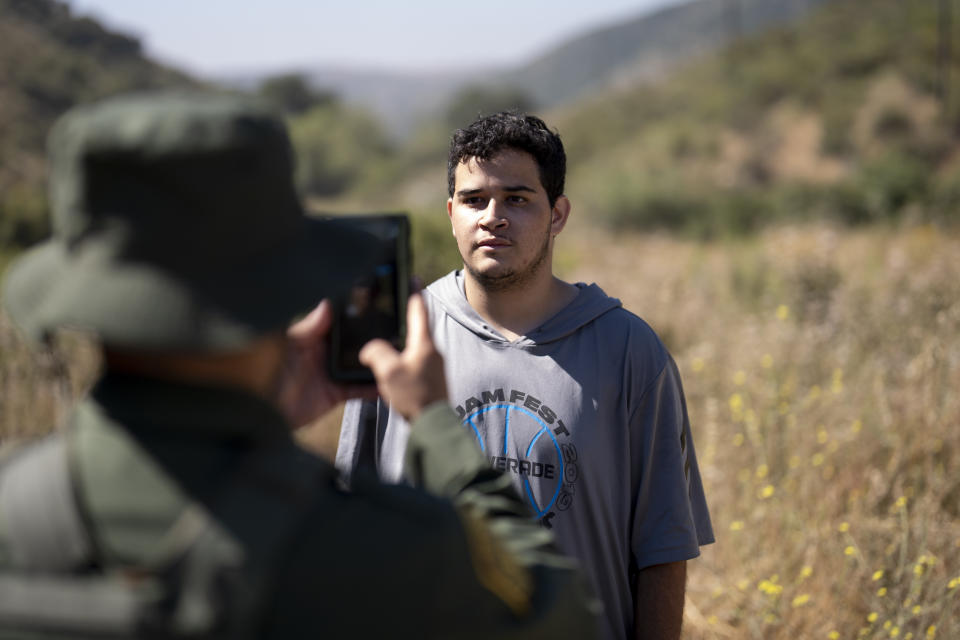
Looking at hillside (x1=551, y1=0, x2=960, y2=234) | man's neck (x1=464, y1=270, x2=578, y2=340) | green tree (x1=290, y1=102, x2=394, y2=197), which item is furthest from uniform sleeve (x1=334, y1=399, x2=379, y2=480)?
green tree (x1=290, y1=102, x2=394, y2=197)

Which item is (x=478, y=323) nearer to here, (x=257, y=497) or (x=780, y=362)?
(x=257, y=497)

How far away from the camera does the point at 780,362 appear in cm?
550

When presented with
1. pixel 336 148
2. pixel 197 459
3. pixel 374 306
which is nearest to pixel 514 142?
pixel 374 306

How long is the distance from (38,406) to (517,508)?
4.62 m

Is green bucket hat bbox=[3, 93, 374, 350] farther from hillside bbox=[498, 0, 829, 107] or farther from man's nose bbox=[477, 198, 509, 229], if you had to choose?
hillside bbox=[498, 0, 829, 107]

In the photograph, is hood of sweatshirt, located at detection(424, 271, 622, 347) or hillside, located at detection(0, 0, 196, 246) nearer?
hood of sweatshirt, located at detection(424, 271, 622, 347)

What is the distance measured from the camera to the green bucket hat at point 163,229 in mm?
956

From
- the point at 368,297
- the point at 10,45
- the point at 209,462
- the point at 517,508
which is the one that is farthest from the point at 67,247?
the point at 10,45

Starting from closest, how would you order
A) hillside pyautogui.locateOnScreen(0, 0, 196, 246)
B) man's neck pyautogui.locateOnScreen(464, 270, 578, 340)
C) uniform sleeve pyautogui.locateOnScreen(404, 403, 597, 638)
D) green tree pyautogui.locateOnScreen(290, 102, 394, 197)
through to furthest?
uniform sleeve pyautogui.locateOnScreen(404, 403, 597, 638)
man's neck pyautogui.locateOnScreen(464, 270, 578, 340)
hillside pyautogui.locateOnScreen(0, 0, 196, 246)
green tree pyautogui.locateOnScreen(290, 102, 394, 197)

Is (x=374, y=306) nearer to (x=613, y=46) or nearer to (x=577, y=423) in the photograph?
(x=577, y=423)

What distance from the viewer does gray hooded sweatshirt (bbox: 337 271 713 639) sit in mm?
2137

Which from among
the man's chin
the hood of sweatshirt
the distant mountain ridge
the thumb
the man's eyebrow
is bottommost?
the thumb

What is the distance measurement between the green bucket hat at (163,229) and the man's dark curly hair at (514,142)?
149 centimetres

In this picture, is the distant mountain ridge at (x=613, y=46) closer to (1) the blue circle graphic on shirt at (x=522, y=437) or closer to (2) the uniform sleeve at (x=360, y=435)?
(2) the uniform sleeve at (x=360, y=435)
